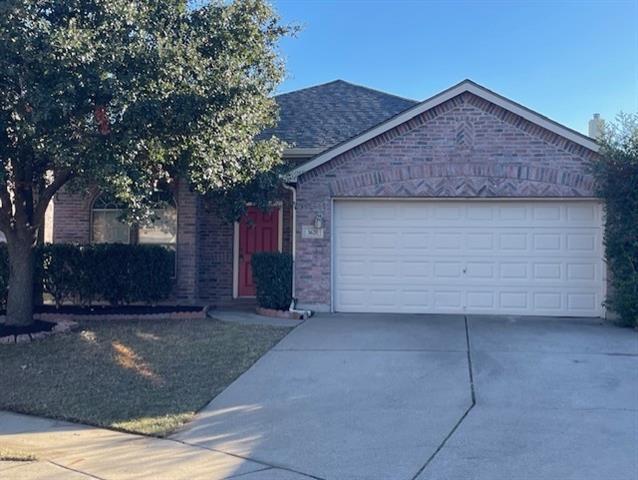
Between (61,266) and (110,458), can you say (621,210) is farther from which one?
(61,266)

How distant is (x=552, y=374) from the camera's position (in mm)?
8266

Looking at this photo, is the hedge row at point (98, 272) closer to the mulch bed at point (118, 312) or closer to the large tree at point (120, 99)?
the mulch bed at point (118, 312)

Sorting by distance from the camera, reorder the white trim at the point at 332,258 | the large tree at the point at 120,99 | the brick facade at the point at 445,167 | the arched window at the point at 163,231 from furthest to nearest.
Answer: the arched window at the point at 163,231, the white trim at the point at 332,258, the brick facade at the point at 445,167, the large tree at the point at 120,99

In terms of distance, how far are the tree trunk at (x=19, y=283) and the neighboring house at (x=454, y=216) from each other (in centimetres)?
429

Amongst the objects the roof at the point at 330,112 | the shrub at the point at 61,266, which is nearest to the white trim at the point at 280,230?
the roof at the point at 330,112

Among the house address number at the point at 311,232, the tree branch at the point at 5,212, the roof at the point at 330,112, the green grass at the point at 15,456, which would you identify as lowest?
the green grass at the point at 15,456

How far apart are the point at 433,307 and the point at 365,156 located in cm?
331

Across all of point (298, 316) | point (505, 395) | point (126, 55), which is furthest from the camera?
point (298, 316)

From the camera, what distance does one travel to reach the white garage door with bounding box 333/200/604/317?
12312 mm

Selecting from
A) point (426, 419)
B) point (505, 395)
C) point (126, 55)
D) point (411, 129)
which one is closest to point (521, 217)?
point (411, 129)

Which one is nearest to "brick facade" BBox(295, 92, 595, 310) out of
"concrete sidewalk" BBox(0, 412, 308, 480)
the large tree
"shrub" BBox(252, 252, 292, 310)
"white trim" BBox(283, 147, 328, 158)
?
"shrub" BBox(252, 252, 292, 310)

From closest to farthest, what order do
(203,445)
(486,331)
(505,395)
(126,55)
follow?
(203,445) → (505,395) → (126,55) → (486,331)

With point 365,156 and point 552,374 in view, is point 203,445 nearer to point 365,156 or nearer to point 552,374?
point 552,374

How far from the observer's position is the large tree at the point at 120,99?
8.29 meters
